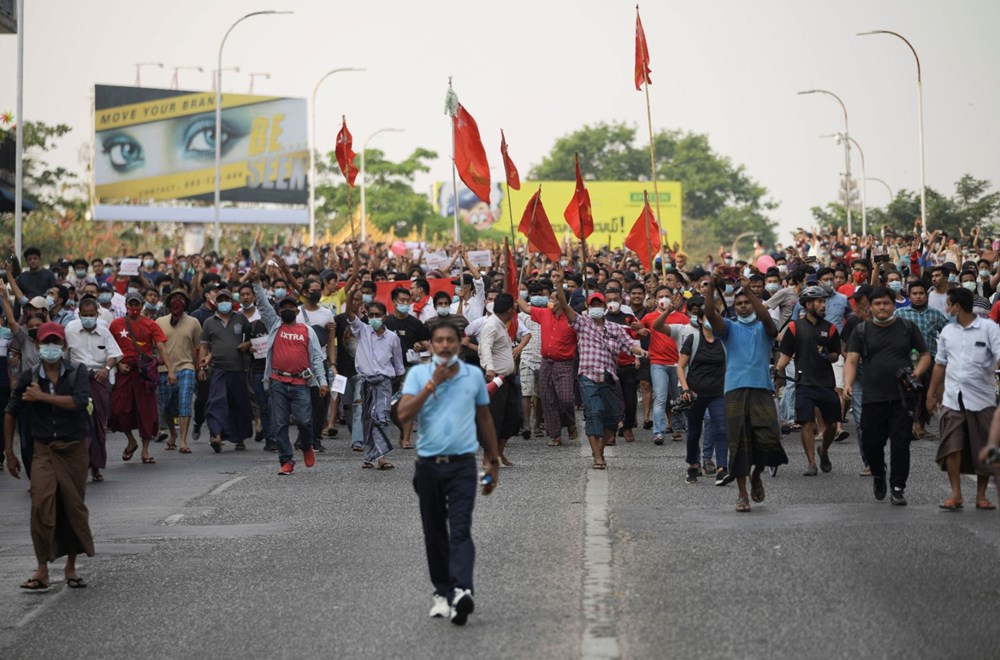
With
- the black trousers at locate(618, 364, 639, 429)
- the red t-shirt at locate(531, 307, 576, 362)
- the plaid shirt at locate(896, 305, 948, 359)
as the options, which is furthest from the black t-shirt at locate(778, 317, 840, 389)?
the black trousers at locate(618, 364, 639, 429)

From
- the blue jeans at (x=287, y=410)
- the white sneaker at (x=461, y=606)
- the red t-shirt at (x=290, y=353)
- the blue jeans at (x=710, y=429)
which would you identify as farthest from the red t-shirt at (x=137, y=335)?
the white sneaker at (x=461, y=606)

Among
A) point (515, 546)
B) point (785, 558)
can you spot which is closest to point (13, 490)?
point (515, 546)

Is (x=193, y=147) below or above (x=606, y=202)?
above

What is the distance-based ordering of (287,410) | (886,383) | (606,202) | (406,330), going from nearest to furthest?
(886,383), (287,410), (406,330), (606,202)

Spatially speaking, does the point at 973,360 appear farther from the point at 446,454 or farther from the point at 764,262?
the point at 764,262

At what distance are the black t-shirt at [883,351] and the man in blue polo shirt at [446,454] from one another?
476cm

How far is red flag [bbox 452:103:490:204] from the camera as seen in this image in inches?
845

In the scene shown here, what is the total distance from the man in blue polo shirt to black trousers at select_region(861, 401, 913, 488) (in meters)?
4.61

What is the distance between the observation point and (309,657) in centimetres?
784

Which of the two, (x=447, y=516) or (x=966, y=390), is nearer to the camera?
(x=447, y=516)

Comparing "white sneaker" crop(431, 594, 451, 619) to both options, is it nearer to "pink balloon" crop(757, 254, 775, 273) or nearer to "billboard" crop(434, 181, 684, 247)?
"pink balloon" crop(757, 254, 775, 273)

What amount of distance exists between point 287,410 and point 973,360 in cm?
668

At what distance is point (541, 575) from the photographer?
9734 mm

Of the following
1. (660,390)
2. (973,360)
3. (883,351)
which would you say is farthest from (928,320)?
(973,360)
